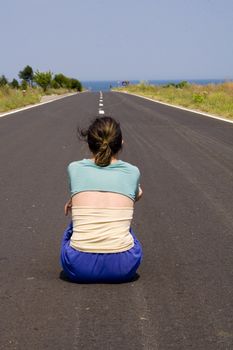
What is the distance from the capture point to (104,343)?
3.70 m

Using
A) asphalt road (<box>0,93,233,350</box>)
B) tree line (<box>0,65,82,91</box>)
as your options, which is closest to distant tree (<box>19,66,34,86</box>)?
tree line (<box>0,65,82,91</box>)

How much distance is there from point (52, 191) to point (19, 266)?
343cm

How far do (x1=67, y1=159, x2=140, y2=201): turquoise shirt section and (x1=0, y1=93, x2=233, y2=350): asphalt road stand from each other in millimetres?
708

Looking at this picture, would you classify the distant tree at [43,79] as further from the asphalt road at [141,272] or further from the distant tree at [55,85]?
the asphalt road at [141,272]

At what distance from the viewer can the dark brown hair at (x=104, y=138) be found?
4734 millimetres

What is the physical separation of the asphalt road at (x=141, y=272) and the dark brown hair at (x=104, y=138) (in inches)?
38.4

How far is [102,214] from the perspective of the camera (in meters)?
4.80

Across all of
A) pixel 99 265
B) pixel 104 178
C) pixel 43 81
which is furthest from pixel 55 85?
pixel 99 265

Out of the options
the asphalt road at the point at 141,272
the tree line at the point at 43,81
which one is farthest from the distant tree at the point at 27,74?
the asphalt road at the point at 141,272

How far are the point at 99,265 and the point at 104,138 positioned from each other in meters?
0.93

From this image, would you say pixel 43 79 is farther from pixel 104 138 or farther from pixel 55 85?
pixel 104 138

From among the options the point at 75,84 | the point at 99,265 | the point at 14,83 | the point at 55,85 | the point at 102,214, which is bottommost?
the point at 75,84

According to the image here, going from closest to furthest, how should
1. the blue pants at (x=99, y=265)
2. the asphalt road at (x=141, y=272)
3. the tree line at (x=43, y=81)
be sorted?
Result: the asphalt road at (x=141, y=272) → the blue pants at (x=99, y=265) → the tree line at (x=43, y=81)

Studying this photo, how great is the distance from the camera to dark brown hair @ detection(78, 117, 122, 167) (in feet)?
15.5
